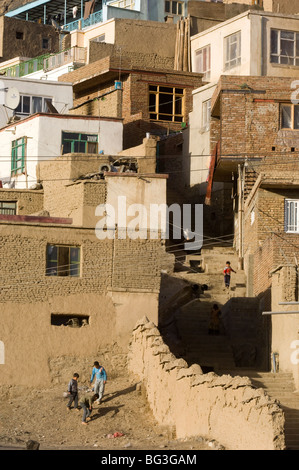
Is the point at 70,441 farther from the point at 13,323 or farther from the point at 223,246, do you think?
the point at 223,246

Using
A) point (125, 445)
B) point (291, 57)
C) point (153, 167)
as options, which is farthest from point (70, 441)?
point (291, 57)

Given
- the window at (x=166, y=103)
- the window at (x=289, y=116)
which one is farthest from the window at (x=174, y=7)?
→ the window at (x=289, y=116)

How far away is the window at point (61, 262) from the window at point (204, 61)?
786 inches

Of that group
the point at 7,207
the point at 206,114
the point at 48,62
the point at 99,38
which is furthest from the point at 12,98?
the point at 99,38

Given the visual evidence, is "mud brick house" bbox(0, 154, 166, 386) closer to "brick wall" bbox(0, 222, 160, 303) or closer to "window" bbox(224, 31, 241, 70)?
"brick wall" bbox(0, 222, 160, 303)

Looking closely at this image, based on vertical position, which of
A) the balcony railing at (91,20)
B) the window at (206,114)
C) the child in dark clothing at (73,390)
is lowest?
the child in dark clothing at (73,390)

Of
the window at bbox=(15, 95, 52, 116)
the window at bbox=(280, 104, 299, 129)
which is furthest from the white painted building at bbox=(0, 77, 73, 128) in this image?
the window at bbox=(280, 104, 299, 129)

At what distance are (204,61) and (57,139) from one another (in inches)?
433

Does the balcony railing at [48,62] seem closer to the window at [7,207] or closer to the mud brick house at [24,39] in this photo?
the mud brick house at [24,39]

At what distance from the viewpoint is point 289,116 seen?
153 feet

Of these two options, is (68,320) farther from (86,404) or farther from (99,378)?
(86,404)

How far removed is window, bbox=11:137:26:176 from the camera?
156ft

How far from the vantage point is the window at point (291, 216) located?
4381 cm

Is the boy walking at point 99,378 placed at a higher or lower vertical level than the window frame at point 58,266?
lower
